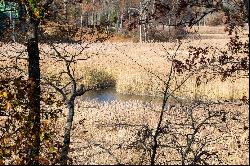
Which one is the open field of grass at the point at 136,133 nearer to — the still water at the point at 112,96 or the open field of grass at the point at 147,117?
the open field of grass at the point at 147,117

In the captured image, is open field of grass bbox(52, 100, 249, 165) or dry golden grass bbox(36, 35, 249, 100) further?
dry golden grass bbox(36, 35, 249, 100)

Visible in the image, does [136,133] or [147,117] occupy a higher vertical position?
[136,133]

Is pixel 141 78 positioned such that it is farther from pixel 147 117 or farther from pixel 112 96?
pixel 147 117

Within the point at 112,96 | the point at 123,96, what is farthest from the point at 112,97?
the point at 123,96

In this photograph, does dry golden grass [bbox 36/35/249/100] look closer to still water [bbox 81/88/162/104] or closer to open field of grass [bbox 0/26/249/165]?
open field of grass [bbox 0/26/249/165]

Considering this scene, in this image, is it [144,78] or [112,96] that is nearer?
[112,96]

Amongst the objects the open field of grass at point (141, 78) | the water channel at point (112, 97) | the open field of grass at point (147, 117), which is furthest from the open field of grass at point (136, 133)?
the open field of grass at point (141, 78)

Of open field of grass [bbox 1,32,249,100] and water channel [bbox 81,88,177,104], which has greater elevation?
open field of grass [bbox 1,32,249,100]

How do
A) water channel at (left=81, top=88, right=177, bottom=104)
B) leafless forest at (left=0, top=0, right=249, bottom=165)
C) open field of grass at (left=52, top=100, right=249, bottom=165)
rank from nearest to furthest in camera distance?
leafless forest at (left=0, top=0, right=249, bottom=165) → open field of grass at (left=52, top=100, right=249, bottom=165) → water channel at (left=81, top=88, right=177, bottom=104)

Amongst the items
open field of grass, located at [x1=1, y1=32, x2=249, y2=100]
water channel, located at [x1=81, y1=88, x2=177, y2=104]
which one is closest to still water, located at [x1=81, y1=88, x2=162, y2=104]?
water channel, located at [x1=81, y1=88, x2=177, y2=104]

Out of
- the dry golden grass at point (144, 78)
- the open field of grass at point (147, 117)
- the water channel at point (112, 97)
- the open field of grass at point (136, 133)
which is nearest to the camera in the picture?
the open field of grass at point (147, 117)

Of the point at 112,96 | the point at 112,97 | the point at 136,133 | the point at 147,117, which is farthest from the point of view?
the point at 112,96

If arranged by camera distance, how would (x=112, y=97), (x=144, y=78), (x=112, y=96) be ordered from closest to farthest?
(x=112, y=97)
(x=112, y=96)
(x=144, y=78)

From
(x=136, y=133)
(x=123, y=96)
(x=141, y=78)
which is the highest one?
(x=136, y=133)
